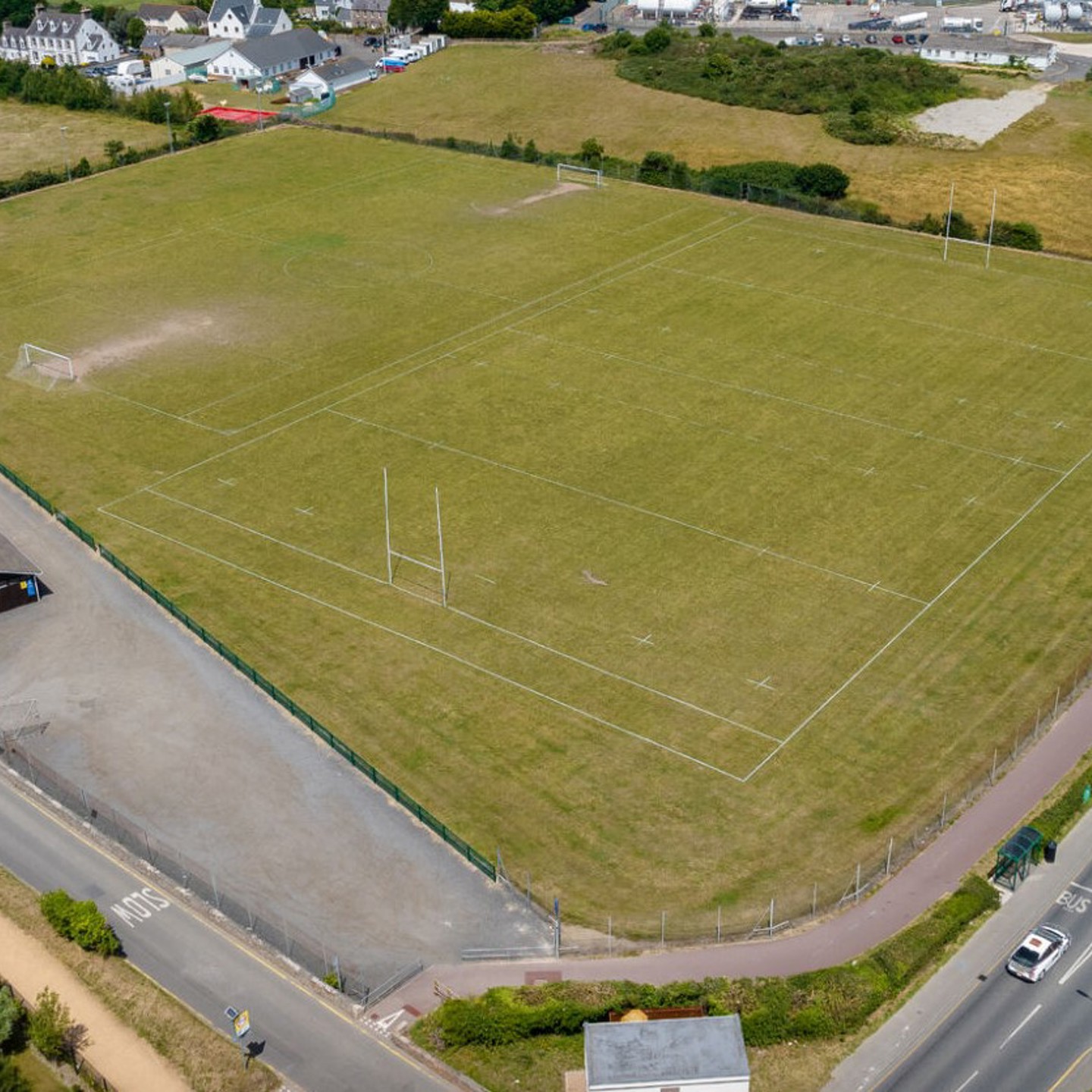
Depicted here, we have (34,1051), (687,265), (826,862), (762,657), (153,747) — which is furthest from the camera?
(687,265)

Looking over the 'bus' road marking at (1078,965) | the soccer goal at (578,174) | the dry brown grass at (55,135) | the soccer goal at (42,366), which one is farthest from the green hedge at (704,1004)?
the dry brown grass at (55,135)

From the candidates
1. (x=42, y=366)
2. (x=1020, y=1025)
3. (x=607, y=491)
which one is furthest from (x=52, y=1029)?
(x=42, y=366)

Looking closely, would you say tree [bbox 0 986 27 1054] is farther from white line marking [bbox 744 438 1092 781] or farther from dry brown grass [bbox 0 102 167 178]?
dry brown grass [bbox 0 102 167 178]

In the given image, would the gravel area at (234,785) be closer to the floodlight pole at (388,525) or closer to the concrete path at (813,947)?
the concrete path at (813,947)

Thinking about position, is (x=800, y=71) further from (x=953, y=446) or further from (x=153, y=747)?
(x=153, y=747)

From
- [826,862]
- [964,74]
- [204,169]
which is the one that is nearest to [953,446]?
[826,862]

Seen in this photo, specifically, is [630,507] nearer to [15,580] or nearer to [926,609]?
[926,609]

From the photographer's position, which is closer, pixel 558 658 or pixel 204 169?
pixel 558 658
